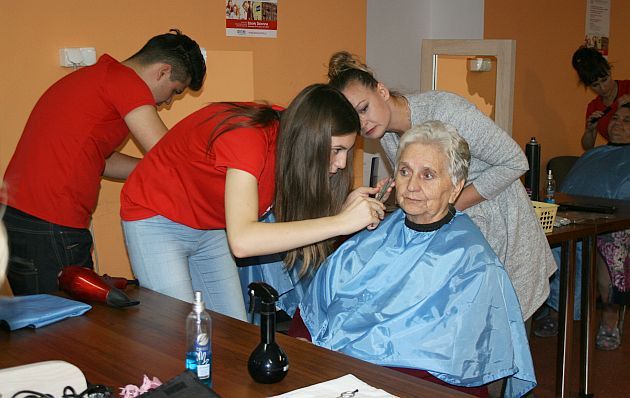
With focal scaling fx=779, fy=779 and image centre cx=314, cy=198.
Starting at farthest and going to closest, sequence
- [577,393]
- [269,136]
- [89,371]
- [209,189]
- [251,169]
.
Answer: [577,393], [209,189], [269,136], [251,169], [89,371]

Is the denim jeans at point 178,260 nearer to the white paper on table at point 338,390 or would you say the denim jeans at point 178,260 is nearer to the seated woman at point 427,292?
the seated woman at point 427,292

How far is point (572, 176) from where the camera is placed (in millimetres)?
4797

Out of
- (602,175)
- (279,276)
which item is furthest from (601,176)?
(279,276)

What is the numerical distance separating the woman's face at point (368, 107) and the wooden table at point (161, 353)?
2.60 ft

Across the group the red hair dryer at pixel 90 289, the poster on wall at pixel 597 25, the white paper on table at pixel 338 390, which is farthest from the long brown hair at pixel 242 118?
the poster on wall at pixel 597 25

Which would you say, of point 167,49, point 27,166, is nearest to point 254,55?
point 167,49

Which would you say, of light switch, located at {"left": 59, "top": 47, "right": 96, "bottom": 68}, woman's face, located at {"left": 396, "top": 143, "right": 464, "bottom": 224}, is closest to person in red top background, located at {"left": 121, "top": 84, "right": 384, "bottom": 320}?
woman's face, located at {"left": 396, "top": 143, "right": 464, "bottom": 224}

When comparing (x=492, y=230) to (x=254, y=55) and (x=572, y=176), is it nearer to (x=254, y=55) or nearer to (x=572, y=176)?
(x=254, y=55)

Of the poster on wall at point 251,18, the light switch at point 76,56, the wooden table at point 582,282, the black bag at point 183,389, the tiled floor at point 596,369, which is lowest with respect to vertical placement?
the tiled floor at point 596,369

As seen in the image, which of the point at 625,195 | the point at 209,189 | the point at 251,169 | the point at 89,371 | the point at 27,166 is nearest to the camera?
the point at 89,371

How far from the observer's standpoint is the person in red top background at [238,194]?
1.98m

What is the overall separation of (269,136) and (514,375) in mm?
965

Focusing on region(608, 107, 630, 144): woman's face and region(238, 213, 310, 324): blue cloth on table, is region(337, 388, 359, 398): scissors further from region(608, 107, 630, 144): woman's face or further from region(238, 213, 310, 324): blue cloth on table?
region(608, 107, 630, 144): woman's face

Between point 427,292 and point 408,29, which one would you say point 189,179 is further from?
point 408,29
